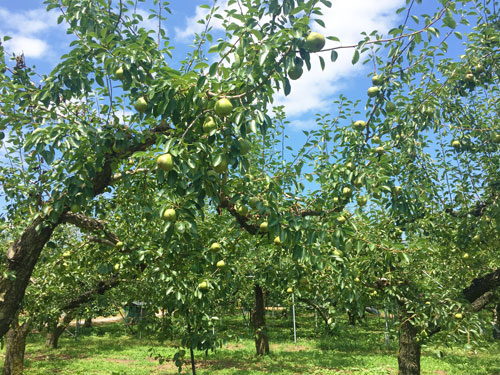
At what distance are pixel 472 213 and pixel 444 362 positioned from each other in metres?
9.44

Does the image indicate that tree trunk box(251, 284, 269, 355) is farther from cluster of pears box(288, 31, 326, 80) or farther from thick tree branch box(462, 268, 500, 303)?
cluster of pears box(288, 31, 326, 80)

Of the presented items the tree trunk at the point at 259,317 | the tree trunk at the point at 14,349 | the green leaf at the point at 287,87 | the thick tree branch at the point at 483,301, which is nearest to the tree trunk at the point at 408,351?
the thick tree branch at the point at 483,301

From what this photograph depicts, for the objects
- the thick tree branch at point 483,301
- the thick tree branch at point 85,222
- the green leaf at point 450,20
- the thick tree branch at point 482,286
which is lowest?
the thick tree branch at point 483,301

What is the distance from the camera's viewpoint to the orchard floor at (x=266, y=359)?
36.4ft

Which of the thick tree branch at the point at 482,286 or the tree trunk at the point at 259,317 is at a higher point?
the thick tree branch at the point at 482,286

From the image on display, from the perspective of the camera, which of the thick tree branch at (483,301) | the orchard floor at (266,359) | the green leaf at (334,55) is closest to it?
the green leaf at (334,55)

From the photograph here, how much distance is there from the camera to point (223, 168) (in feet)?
8.54

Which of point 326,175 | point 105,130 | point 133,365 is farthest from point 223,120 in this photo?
point 133,365

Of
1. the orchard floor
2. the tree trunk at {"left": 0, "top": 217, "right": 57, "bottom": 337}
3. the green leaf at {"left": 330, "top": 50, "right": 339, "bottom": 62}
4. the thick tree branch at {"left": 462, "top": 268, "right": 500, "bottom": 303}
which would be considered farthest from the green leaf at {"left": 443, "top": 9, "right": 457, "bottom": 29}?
the orchard floor

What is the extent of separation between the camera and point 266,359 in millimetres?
12922

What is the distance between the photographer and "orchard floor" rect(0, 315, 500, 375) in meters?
11.1

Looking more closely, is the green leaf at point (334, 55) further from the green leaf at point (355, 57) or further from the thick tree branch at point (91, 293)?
the thick tree branch at point (91, 293)

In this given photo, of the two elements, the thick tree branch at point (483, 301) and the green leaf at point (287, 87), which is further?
the thick tree branch at point (483, 301)

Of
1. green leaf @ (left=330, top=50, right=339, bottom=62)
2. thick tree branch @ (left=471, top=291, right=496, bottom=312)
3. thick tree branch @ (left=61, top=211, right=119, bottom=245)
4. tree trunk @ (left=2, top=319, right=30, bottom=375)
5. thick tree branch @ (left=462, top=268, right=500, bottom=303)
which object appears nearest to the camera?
green leaf @ (left=330, top=50, right=339, bottom=62)
